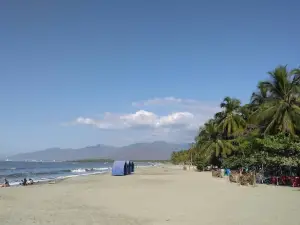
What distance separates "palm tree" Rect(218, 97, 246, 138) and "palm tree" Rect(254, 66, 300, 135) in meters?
16.8

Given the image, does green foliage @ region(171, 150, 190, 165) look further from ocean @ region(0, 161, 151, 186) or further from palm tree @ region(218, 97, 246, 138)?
palm tree @ region(218, 97, 246, 138)

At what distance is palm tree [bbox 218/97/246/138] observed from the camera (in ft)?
149

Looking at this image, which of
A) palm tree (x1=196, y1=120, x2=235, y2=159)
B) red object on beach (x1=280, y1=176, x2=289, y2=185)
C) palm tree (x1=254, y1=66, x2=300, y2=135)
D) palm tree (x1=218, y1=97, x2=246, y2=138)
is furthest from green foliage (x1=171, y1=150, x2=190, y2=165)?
red object on beach (x1=280, y1=176, x2=289, y2=185)

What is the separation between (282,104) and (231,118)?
61.9 feet

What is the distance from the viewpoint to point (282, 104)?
2683 cm

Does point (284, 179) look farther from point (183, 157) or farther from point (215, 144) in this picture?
point (183, 157)

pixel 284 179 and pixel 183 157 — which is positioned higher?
pixel 183 157

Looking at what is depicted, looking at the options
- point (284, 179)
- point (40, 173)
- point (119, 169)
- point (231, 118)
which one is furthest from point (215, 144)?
point (40, 173)

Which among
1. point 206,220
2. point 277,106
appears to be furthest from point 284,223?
point 277,106

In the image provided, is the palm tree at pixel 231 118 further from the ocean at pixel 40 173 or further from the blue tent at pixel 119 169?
the ocean at pixel 40 173

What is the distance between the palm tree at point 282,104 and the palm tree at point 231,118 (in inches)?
660

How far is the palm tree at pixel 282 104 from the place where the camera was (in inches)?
1044

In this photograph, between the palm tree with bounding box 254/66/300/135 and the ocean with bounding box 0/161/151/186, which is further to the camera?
the ocean with bounding box 0/161/151/186

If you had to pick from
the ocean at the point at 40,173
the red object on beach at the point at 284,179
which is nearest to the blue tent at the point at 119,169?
the ocean at the point at 40,173
